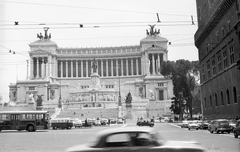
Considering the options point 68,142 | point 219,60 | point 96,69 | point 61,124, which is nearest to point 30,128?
point 61,124

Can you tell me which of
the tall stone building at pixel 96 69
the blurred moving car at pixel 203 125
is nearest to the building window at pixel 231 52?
the blurred moving car at pixel 203 125

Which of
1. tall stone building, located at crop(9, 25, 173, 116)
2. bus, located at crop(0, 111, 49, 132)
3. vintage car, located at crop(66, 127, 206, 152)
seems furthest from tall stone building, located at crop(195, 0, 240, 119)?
tall stone building, located at crop(9, 25, 173, 116)

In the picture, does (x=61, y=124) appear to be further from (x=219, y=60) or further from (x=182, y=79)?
(x=182, y=79)

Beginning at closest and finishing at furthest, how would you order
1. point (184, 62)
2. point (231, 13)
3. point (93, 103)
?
point (231, 13)
point (184, 62)
point (93, 103)

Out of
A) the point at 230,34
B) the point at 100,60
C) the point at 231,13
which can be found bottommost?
the point at 230,34

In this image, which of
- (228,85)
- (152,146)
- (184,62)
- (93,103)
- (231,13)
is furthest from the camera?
(93,103)

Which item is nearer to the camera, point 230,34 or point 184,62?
point 230,34

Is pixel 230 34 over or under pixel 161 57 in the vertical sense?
under

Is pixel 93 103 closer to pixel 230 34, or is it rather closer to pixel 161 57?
pixel 161 57

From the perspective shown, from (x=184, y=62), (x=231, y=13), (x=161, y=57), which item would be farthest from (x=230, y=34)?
(x=161, y=57)
